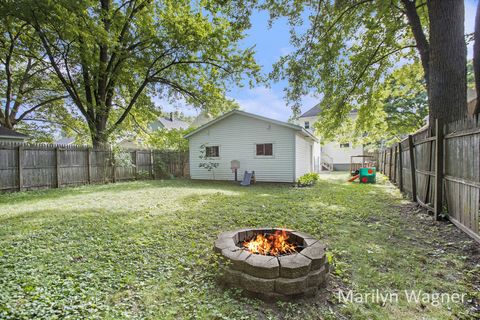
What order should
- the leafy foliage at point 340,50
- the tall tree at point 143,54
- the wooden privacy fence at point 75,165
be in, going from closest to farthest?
the leafy foliage at point 340,50 < the wooden privacy fence at point 75,165 < the tall tree at point 143,54

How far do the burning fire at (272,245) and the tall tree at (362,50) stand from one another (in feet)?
16.1

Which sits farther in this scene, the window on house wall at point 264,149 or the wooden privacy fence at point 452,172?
the window on house wall at point 264,149

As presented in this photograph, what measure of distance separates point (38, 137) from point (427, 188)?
23.7 meters

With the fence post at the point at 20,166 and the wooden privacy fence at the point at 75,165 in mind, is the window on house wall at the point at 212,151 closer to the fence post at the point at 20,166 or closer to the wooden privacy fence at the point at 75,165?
the wooden privacy fence at the point at 75,165

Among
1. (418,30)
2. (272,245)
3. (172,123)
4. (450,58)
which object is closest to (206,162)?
(418,30)

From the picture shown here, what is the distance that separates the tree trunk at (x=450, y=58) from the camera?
494 centimetres

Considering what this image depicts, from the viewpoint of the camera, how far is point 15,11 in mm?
8711

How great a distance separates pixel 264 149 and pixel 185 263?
9.09 m


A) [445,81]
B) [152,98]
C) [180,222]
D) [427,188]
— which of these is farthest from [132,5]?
[427,188]

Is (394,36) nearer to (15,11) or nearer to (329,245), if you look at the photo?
(329,245)

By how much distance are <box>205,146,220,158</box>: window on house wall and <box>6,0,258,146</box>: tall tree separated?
2989 millimetres

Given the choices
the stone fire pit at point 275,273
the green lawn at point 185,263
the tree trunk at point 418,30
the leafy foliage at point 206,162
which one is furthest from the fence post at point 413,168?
the leafy foliage at point 206,162

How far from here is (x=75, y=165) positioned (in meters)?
10.6

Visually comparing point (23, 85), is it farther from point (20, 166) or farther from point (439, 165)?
point (439, 165)
